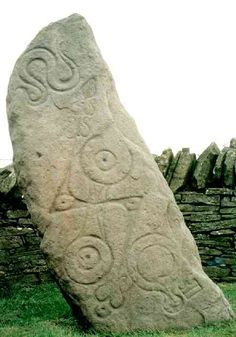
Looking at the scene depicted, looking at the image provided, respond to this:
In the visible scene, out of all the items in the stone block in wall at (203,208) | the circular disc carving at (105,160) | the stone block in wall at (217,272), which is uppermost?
the circular disc carving at (105,160)

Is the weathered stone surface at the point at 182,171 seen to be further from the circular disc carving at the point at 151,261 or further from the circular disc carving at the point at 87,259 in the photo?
the circular disc carving at the point at 87,259

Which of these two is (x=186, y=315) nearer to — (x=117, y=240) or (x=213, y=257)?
(x=117, y=240)

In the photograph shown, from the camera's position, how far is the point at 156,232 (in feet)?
15.7

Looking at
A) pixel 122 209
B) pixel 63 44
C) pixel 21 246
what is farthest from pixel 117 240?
pixel 21 246

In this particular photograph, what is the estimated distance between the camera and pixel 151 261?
4742 millimetres

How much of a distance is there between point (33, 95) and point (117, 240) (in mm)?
1421

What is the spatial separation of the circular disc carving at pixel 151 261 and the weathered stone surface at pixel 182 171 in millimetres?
2340

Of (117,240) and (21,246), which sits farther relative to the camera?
(21,246)

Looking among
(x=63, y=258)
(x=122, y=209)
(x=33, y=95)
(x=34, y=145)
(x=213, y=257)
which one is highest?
(x=33, y=95)

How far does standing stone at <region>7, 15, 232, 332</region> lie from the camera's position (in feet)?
15.2

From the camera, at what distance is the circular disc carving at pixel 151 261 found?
4695mm

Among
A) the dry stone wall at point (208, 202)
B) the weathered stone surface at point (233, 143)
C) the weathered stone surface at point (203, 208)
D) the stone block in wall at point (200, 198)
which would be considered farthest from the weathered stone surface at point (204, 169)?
the weathered stone surface at point (233, 143)

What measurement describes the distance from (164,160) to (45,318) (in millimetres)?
2774

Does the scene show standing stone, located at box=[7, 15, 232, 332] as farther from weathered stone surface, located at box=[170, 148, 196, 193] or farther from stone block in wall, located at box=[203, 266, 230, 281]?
stone block in wall, located at box=[203, 266, 230, 281]
